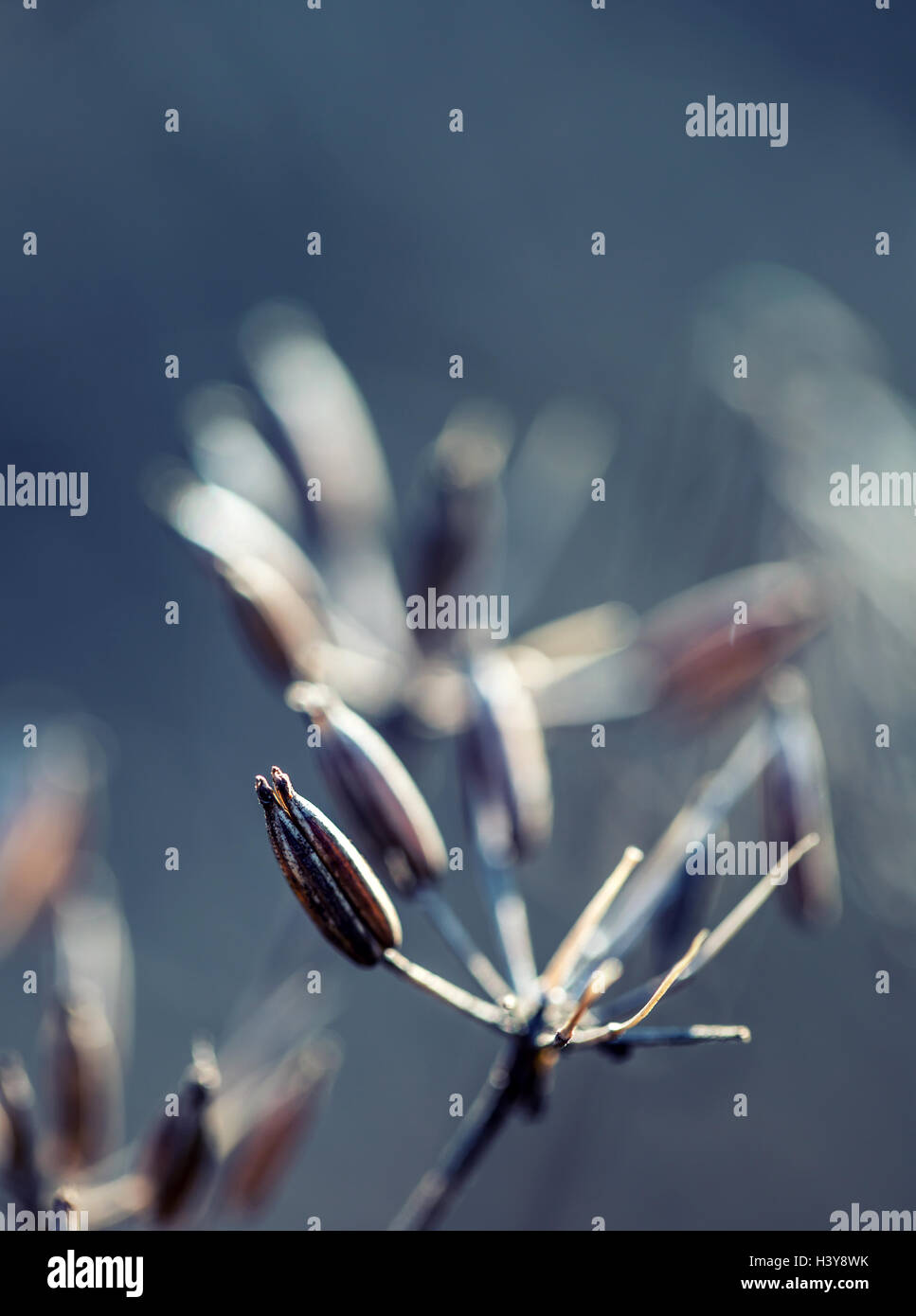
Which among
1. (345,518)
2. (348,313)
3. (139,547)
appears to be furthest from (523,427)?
(345,518)

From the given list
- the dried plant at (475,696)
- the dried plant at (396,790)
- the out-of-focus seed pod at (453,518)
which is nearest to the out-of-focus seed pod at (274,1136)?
the dried plant at (396,790)

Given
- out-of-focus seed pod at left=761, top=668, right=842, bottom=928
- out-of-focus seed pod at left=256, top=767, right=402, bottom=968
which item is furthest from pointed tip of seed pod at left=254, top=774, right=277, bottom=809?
out-of-focus seed pod at left=761, top=668, right=842, bottom=928

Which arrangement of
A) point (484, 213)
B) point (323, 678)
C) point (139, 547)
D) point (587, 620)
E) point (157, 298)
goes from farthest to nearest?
point (484, 213), point (157, 298), point (139, 547), point (587, 620), point (323, 678)

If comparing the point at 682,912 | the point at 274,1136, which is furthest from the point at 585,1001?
the point at 274,1136

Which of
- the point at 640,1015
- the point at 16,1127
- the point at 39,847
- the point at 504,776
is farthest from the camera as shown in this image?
the point at 39,847

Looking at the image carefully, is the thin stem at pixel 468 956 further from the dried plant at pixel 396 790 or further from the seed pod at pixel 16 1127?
the seed pod at pixel 16 1127

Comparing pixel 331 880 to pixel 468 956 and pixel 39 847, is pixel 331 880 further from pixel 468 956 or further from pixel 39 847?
pixel 39 847
